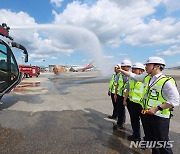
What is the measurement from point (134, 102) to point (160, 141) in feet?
4.72

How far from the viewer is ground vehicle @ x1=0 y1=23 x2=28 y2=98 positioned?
7.16 meters

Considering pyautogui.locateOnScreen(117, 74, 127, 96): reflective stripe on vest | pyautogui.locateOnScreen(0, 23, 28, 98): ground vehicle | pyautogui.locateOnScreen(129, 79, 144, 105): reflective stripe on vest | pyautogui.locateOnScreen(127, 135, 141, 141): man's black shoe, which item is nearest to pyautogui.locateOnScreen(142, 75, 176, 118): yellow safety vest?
pyautogui.locateOnScreen(129, 79, 144, 105): reflective stripe on vest

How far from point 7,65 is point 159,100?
6.40 m

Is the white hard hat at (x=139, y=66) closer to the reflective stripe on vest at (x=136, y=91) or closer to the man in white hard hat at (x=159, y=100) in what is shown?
the reflective stripe on vest at (x=136, y=91)

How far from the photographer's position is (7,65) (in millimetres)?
7500

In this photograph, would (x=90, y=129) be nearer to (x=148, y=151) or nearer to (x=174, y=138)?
(x=148, y=151)

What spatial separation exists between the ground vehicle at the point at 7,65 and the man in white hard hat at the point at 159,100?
5.71 m

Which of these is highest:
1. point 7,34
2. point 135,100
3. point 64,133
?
point 7,34

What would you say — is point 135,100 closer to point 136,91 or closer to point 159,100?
point 136,91

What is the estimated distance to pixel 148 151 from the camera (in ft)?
12.7

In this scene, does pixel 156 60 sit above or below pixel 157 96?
above

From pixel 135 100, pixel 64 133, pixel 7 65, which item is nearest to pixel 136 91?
pixel 135 100

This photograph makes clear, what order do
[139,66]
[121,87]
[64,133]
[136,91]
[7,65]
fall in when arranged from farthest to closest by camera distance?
1. [7,65]
2. [121,87]
3. [64,133]
4. [139,66]
5. [136,91]

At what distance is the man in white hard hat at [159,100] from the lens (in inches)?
112
